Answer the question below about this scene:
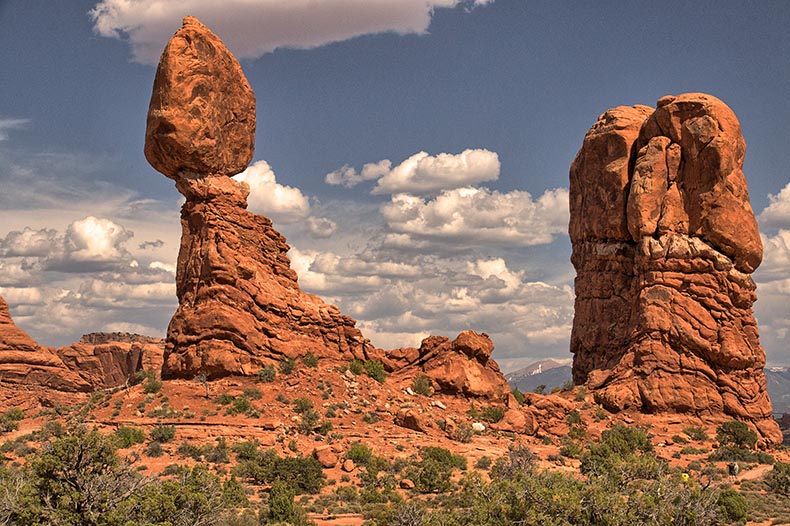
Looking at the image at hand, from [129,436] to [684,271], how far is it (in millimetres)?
33536

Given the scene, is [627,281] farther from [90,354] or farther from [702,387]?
[90,354]

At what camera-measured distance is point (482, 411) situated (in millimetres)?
47719

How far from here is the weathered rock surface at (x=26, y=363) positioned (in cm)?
6969

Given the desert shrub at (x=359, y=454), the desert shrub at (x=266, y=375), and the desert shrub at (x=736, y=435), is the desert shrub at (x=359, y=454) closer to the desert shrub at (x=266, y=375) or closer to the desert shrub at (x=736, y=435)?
the desert shrub at (x=266, y=375)

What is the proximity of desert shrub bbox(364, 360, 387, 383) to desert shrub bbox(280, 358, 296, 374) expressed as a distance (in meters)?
4.84

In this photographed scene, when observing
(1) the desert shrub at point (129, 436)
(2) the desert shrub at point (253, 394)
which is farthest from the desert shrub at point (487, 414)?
(1) the desert shrub at point (129, 436)

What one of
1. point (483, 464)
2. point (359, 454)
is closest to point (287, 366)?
point (359, 454)

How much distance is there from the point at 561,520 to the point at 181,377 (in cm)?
2707

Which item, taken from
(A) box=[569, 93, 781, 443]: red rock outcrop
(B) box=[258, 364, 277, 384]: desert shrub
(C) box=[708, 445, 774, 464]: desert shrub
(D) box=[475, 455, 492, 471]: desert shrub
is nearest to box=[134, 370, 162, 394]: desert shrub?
(B) box=[258, 364, 277, 384]: desert shrub

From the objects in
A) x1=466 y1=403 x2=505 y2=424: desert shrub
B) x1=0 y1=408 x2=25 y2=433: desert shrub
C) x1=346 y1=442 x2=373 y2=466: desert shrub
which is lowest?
x1=346 y1=442 x2=373 y2=466: desert shrub

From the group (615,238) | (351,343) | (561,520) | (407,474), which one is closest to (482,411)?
(351,343)

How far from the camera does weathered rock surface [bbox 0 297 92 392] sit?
2744 inches

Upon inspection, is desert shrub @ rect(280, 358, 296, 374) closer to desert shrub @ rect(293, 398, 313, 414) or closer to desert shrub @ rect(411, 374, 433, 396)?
desert shrub @ rect(293, 398, 313, 414)

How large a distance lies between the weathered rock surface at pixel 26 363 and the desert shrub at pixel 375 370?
36.3 m
